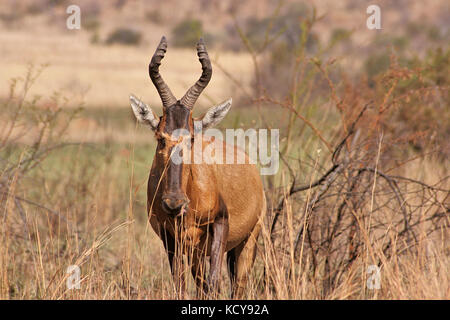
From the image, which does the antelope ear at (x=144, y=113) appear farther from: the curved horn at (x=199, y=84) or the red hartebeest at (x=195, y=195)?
the curved horn at (x=199, y=84)

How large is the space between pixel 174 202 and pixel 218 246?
3.19 feet

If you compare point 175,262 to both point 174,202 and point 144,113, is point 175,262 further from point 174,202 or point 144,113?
point 144,113

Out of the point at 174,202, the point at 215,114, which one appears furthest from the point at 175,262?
the point at 215,114

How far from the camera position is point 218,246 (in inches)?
253

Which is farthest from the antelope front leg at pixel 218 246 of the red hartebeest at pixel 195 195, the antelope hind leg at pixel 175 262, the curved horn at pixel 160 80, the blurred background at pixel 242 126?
the curved horn at pixel 160 80

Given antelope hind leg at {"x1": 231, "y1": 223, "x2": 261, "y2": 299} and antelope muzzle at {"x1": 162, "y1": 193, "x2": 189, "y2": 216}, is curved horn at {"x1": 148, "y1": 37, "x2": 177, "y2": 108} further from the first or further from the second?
antelope hind leg at {"x1": 231, "y1": 223, "x2": 261, "y2": 299}

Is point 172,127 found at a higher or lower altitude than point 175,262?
higher

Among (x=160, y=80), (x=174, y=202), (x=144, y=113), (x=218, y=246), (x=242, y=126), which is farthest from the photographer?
(x=242, y=126)

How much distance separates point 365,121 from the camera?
841cm

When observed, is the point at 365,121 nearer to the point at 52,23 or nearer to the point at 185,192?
the point at 185,192

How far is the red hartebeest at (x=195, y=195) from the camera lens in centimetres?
585

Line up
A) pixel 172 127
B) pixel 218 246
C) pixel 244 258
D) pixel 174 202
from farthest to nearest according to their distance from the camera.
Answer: pixel 244 258, pixel 218 246, pixel 172 127, pixel 174 202
